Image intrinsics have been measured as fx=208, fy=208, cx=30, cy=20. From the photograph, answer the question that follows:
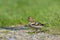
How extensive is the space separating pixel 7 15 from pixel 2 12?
0.24 ft

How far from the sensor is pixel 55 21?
252 cm

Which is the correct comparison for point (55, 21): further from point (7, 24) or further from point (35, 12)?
point (7, 24)

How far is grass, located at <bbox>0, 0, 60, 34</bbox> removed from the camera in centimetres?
253

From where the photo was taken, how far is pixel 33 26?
2.45 m

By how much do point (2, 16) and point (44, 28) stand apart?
1.76 feet

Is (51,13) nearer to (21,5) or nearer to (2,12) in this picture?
(21,5)

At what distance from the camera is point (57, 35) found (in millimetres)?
2428

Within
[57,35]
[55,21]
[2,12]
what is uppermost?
[2,12]

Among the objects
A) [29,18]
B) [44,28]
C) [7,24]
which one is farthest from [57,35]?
[7,24]

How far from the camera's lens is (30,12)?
103 inches

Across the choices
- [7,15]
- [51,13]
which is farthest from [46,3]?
[7,15]

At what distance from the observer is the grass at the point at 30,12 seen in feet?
8.31

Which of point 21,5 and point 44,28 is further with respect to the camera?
point 21,5

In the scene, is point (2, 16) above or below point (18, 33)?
above
